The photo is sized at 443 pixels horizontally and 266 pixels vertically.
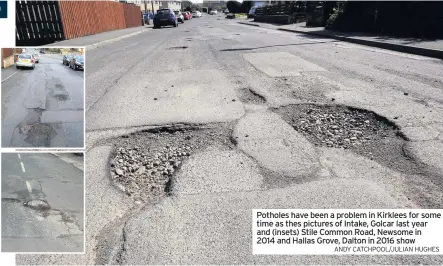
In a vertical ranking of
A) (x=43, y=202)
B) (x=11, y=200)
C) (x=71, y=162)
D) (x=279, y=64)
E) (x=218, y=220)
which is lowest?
(x=218, y=220)

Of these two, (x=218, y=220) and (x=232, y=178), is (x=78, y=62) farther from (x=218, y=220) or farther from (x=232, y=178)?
(x=232, y=178)

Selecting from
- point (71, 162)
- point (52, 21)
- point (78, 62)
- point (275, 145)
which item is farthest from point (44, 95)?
point (52, 21)

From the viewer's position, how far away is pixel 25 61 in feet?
6.93

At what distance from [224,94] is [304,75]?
2.24 m

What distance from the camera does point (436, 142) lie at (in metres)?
3.45

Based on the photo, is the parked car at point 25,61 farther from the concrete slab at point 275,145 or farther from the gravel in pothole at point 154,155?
the concrete slab at point 275,145

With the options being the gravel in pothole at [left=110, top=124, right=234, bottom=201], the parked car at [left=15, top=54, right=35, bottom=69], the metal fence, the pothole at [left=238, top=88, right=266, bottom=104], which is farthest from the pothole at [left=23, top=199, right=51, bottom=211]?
the metal fence

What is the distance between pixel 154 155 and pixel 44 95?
47.0 inches

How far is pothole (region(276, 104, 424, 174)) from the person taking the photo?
10.5ft

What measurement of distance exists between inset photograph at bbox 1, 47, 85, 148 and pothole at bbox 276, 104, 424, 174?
252 centimetres

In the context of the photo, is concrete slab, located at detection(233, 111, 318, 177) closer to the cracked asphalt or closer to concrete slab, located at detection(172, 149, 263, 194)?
the cracked asphalt

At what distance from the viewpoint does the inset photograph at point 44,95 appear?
6.49 ft

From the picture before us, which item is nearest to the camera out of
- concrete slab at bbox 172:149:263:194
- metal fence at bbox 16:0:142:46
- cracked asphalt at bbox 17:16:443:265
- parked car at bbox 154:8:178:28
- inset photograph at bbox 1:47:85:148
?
inset photograph at bbox 1:47:85:148

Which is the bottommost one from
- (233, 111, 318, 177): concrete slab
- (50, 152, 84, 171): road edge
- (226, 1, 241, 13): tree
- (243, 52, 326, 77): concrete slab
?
(233, 111, 318, 177): concrete slab
